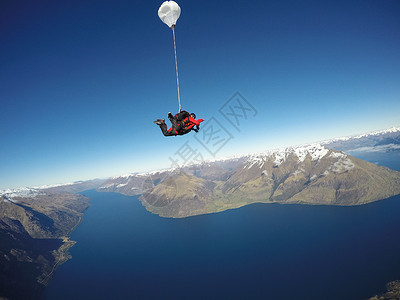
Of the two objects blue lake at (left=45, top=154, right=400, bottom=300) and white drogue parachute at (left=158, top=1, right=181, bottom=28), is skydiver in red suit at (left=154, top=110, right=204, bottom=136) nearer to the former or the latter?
white drogue parachute at (left=158, top=1, right=181, bottom=28)

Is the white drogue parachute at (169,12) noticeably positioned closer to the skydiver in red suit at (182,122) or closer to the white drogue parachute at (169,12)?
the white drogue parachute at (169,12)

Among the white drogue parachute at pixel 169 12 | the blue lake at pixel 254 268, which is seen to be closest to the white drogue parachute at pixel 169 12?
the white drogue parachute at pixel 169 12

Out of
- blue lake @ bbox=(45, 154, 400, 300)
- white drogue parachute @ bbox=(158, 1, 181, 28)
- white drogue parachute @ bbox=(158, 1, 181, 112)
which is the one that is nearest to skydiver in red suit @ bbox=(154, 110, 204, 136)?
white drogue parachute @ bbox=(158, 1, 181, 112)

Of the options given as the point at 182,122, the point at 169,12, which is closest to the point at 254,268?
the point at 182,122

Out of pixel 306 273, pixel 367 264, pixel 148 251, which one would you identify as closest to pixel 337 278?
pixel 306 273

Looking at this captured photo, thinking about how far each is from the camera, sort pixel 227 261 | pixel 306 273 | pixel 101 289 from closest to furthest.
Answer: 1. pixel 306 273
2. pixel 101 289
3. pixel 227 261

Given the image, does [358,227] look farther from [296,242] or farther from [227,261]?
[227,261]

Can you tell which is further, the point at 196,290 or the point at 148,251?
the point at 148,251

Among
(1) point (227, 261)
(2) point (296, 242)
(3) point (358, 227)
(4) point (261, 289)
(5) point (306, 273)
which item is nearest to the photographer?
(4) point (261, 289)

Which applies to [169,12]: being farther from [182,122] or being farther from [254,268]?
[254,268]
